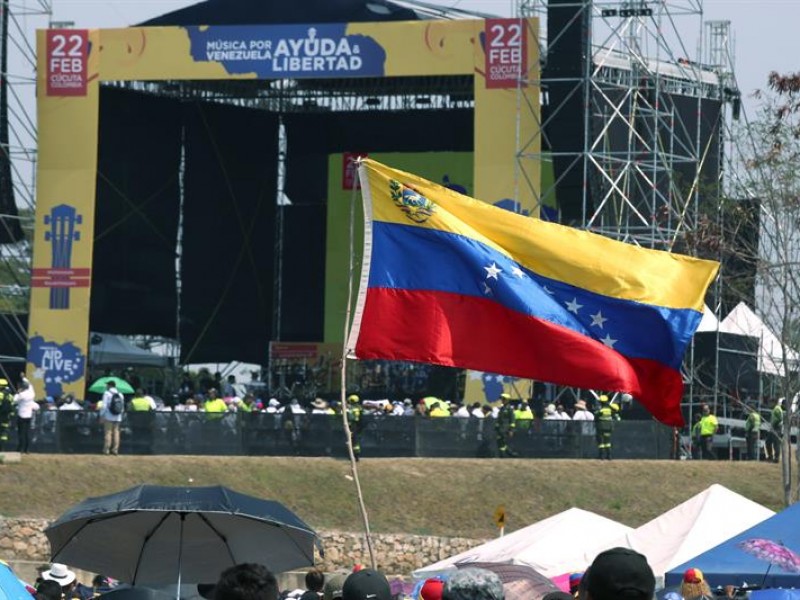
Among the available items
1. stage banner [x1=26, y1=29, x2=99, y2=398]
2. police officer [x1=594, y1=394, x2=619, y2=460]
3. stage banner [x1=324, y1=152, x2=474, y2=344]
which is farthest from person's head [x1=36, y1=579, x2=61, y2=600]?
stage banner [x1=324, y1=152, x2=474, y2=344]

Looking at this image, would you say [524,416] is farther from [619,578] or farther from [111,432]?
[619,578]

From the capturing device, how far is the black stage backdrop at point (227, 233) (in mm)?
47375

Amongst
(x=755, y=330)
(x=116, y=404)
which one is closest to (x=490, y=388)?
(x=755, y=330)

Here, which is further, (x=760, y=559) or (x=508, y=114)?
(x=508, y=114)

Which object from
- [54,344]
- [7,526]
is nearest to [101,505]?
[7,526]

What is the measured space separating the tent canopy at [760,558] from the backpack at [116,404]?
18.7m

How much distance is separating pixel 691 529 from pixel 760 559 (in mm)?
4396

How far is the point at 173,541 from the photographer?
1172 centimetres

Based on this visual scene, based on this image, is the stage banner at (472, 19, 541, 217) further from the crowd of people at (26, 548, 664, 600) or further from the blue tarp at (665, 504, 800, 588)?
the crowd of people at (26, 548, 664, 600)

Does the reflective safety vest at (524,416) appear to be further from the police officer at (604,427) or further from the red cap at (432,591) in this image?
the red cap at (432,591)

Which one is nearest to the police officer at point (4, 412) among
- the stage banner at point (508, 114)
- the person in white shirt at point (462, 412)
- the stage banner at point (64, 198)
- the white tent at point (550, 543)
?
the person in white shirt at point (462, 412)

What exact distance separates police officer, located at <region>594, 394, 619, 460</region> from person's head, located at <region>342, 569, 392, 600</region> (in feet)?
83.1

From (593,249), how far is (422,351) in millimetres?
1347

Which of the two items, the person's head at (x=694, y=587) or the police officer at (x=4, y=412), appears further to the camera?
the police officer at (x=4, y=412)
